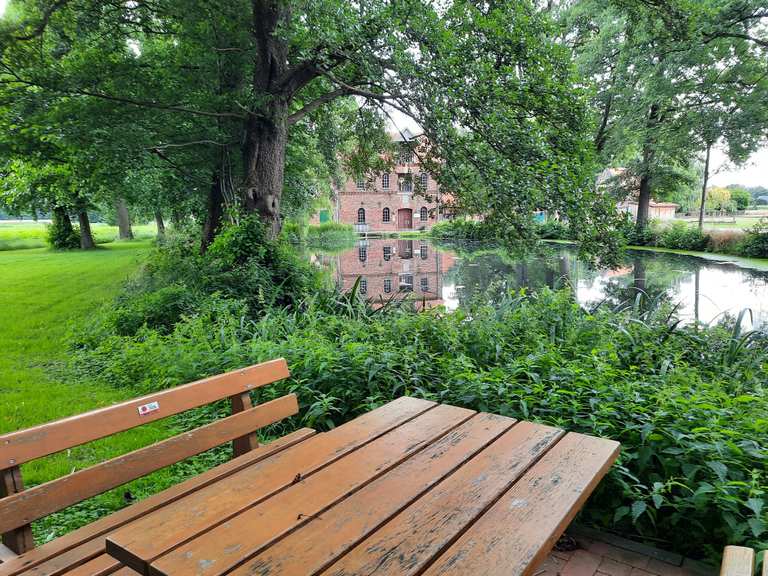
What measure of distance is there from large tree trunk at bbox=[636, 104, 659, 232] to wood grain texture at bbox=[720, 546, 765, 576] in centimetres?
2055

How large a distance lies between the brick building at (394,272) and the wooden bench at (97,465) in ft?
28.4

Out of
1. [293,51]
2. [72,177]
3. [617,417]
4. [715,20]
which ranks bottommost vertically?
[617,417]

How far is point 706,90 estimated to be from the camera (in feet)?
55.2

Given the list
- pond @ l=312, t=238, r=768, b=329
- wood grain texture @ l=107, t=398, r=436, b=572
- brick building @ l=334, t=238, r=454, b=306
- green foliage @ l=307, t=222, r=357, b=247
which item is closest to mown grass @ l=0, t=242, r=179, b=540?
wood grain texture @ l=107, t=398, r=436, b=572

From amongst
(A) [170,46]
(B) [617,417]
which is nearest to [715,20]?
(A) [170,46]

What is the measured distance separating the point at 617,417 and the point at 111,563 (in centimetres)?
256

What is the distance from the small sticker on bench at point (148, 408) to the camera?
188cm

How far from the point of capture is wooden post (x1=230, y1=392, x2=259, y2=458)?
2.33 m

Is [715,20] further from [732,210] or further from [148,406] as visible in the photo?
[732,210]

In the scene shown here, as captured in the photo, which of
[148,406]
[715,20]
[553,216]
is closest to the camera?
[148,406]

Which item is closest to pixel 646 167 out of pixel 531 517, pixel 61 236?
pixel 531 517

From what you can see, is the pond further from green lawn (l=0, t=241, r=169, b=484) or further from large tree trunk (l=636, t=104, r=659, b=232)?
green lawn (l=0, t=241, r=169, b=484)

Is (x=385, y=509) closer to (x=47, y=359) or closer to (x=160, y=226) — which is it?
(x=47, y=359)

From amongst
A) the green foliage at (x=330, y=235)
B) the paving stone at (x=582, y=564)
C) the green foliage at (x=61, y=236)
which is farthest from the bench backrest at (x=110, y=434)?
the green foliage at (x=330, y=235)
